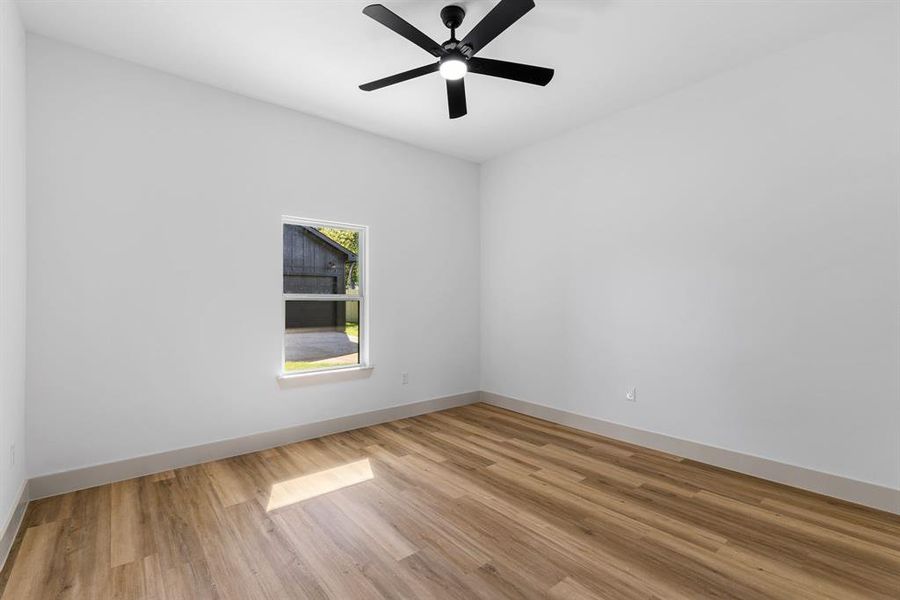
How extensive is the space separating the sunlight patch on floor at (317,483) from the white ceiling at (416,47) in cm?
305

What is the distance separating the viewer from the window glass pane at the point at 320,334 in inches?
157

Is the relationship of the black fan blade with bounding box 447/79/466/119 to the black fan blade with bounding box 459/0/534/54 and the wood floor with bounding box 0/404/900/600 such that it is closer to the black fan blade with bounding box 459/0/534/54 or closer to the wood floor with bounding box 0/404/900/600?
the black fan blade with bounding box 459/0/534/54

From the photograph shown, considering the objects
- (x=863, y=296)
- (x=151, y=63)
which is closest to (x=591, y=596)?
(x=863, y=296)

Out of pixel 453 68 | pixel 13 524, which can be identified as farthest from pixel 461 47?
pixel 13 524

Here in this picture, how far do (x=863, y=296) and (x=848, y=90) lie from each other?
134 cm

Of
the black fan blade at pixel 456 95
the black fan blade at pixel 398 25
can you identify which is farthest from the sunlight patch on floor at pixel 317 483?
the black fan blade at pixel 398 25

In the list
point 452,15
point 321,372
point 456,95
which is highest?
point 452,15

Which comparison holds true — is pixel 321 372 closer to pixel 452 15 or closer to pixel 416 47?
pixel 416 47

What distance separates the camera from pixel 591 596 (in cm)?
185

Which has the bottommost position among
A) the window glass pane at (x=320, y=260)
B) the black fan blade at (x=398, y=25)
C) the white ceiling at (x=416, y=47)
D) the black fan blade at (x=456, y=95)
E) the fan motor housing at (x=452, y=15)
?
the window glass pane at (x=320, y=260)

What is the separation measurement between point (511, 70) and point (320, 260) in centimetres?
251

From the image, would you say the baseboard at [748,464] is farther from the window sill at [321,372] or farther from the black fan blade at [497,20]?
the black fan blade at [497,20]

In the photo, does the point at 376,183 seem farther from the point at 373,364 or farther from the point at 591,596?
the point at 591,596

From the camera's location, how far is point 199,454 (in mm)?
3342
